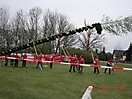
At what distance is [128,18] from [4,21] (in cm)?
4317

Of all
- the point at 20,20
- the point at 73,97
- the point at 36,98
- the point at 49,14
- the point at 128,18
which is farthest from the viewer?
the point at 49,14

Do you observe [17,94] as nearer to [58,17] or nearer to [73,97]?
[73,97]

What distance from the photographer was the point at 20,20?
5166cm

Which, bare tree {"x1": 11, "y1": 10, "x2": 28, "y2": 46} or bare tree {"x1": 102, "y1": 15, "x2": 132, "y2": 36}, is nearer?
bare tree {"x1": 102, "y1": 15, "x2": 132, "y2": 36}

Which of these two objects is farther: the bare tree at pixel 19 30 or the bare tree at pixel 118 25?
the bare tree at pixel 19 30

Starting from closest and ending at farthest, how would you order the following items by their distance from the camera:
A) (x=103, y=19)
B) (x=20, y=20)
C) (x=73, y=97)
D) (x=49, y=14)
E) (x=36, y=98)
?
(x=103, y=19), (x=36, y=98), (x=73, y=97), (x=20, y=20), (x=49, y=14)

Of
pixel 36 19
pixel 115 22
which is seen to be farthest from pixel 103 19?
pixel 36 19

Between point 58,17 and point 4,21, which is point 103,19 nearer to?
point 4,21

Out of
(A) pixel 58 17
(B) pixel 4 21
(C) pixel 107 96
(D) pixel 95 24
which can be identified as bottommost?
(C) pixel 107 96

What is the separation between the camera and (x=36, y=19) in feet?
172

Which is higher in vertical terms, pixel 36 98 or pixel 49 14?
pixel 49 14

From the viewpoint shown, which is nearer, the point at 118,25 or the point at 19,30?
the point at 118,25

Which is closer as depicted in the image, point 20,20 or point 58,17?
point 20,20

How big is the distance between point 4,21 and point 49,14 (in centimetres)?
1603
